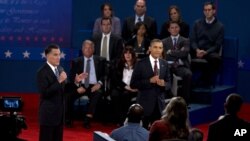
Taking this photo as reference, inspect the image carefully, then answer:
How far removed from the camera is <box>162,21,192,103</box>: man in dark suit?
→ 1192 cm

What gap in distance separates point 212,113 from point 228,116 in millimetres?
5834

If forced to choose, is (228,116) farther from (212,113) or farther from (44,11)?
(44,11)

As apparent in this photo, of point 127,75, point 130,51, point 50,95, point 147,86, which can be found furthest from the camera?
point 127,75

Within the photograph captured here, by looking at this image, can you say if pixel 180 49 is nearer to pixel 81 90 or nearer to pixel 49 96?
pixel 81 90

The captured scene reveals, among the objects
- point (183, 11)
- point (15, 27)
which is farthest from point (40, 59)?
point (183, 11)

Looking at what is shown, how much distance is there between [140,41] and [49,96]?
3.75m

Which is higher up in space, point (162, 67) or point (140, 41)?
point (140, 41)

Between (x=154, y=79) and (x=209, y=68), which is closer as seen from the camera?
(x=154, y=79)

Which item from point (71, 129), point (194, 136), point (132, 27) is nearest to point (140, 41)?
point (132, 27)

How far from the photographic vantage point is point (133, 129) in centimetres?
765

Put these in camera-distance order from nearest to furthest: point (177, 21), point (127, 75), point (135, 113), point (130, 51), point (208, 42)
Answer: point (135, 113) < point (130, 51) < point (127, 75) < point (177, 21) < point (208, 42)

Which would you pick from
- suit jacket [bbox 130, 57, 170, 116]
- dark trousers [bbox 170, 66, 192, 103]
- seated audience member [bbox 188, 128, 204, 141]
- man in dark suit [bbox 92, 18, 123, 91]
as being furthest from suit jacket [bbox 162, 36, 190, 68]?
seated audience member [bbox 188, 128, 204, 141]

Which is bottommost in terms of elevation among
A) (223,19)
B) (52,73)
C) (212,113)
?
(212,113)

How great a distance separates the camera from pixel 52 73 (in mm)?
8828
